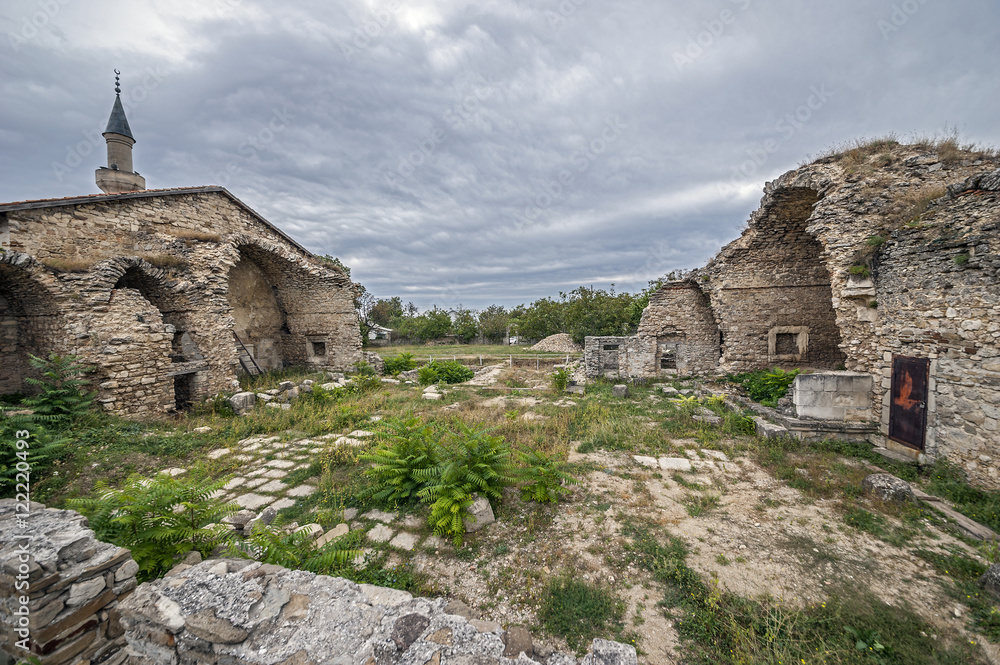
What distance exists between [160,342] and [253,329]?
5988 mm

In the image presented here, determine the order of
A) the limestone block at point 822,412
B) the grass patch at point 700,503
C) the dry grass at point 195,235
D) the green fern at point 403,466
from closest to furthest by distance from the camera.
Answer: the grass patch at point 700,503 < the green fern at point 403,466 < the limestone block at point 822,412 < the dry grass at point 195,235

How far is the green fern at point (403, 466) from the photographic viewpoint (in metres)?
4.63

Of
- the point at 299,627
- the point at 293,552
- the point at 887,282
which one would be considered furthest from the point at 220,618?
the point at 887,282

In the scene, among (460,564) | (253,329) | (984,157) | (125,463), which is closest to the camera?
(460,564)

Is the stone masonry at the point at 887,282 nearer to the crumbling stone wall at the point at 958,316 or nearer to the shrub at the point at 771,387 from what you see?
the crumbling stone wall at the point at 958,316

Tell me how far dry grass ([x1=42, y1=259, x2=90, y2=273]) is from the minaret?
13.9 meters

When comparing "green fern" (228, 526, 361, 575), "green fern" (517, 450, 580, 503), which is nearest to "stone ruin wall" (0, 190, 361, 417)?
"green fern" (228, 526, 361, 575)

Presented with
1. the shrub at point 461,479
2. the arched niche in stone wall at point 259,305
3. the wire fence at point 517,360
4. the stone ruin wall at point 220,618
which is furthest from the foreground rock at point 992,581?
the arched niche in stone wall at point 259,305

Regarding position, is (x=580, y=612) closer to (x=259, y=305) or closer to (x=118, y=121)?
(x=259, y=305)

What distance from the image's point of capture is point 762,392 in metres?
9.20

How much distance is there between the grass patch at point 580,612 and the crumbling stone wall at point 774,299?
38.1ft

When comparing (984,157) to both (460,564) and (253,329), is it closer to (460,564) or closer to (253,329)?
(460,564)

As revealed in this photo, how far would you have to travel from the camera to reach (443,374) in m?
14.6

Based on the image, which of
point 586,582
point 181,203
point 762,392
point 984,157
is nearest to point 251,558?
point 586,582
